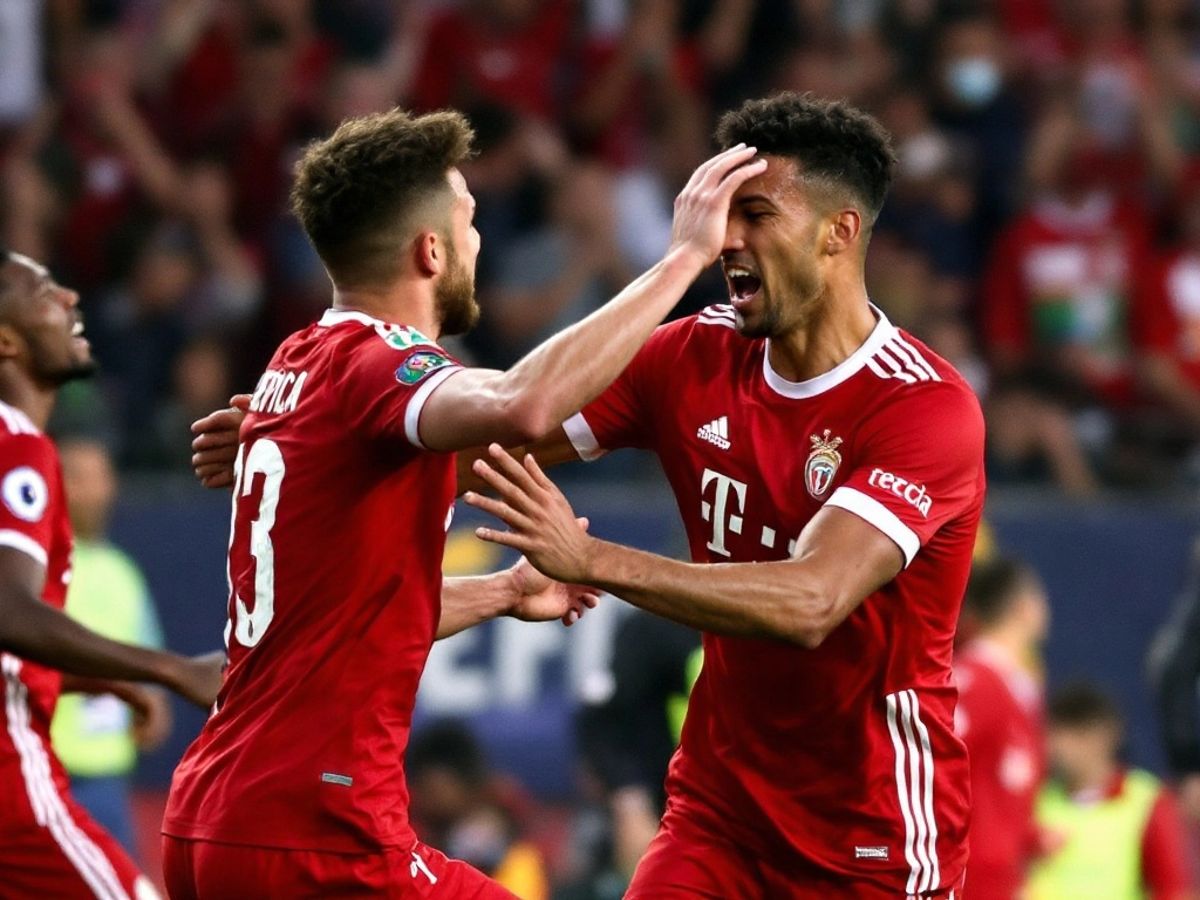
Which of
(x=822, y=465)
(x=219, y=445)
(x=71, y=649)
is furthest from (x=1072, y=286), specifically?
(x=71, y=649)

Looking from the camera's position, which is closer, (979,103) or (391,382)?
(391,382)

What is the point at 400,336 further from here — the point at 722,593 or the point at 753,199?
the point at 753,199

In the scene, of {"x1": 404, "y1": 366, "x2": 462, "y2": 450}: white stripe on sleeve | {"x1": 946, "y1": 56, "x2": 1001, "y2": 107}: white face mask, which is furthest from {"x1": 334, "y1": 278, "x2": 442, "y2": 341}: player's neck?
{"x1": 946, "y1": 56, "x2": 1001, "y2": 107}: white face mask

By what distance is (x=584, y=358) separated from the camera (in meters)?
4.15

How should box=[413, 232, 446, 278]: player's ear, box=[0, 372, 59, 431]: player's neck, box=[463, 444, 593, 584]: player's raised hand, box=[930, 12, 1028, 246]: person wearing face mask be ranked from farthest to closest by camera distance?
1. box=[930, 12, 1028, 246]: person wearing face mask
2. box=[0, 372, 59, 431]: player's neck
3. box=[413, 232, 446, 278]: player's ear
4. box=[463, 444, 593, 584]: player's raised hand

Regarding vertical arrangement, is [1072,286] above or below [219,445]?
below

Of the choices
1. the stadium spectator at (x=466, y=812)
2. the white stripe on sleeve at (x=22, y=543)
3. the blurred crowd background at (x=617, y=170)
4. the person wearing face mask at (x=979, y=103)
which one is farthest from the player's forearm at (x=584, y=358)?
the person wearing face mask at (x=979, y=103)

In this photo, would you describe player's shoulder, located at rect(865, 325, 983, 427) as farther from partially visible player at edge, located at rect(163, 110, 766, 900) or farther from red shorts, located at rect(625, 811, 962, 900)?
red shorts, located at rect(625, 811, 962, 900)

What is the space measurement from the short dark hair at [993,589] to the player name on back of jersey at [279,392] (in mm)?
4154

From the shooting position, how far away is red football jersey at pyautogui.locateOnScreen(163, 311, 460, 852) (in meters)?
4.30

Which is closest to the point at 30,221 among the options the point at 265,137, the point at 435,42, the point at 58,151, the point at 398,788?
the point at 58,151

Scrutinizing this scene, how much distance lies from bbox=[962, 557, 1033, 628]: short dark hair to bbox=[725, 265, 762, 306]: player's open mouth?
11.1 feet

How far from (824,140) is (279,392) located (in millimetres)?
1436

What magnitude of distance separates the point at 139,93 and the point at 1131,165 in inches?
209
